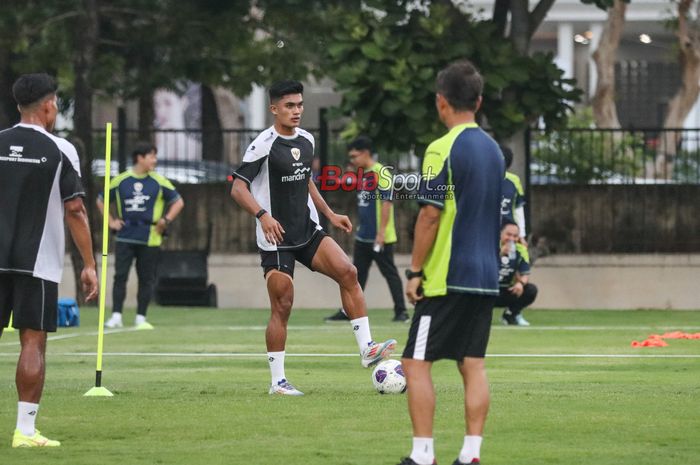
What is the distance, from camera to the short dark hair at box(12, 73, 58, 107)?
9.26 metres

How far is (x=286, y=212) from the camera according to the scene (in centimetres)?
1214

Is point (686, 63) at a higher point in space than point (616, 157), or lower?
higher

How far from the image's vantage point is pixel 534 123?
24469mm

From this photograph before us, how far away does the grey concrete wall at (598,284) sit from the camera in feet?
→ 82.8

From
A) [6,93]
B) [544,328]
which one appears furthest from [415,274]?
[6,93]

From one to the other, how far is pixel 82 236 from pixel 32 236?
1.02ft

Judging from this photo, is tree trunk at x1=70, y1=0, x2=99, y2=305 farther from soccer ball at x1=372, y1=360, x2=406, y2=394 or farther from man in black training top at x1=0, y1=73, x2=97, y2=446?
man in black training top at x1=0, y1=73, x2=97, y2=446

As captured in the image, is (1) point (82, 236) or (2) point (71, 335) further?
(2) point (71, 335)

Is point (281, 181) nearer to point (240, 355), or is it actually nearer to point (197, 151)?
point (240, 355)

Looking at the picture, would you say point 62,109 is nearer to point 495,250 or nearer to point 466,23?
point 466,23

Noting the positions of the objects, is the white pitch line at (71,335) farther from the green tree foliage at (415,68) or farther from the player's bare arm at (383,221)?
the green tree foliage at (415,68)

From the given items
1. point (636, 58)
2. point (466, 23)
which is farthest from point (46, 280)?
point (636, 58)

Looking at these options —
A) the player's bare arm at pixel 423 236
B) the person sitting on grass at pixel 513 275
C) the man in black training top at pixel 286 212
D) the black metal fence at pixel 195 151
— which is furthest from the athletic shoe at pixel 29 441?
the black metal fence at pixel 195 151

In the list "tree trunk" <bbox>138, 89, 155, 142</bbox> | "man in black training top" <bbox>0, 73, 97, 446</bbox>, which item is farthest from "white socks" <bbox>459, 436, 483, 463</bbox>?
"tree trunk" <bbox>138, 89, 155, 142</bbox>
